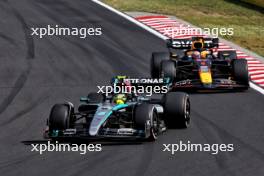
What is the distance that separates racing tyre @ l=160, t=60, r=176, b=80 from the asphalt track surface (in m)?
1.09

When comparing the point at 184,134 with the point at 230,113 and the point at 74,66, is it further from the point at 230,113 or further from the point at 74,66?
the point at 74,66

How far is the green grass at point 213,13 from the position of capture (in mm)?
38406

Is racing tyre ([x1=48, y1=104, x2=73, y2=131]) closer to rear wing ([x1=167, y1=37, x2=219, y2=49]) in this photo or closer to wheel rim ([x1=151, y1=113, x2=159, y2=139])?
wheel rim ([x1=151, y1=113, x2=159, y2=139])

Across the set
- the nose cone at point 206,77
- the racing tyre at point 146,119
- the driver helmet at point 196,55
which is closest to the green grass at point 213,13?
the driver helmet at point 196,55

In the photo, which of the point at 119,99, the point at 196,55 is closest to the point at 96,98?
the point at 119,99

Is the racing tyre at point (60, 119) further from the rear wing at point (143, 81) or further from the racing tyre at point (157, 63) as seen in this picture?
the racing tyre at point (157, 63)

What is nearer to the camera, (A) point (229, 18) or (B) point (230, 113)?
(B) point (230, 113)

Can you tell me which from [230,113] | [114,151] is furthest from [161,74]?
[114,151]

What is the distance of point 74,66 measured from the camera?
29984 millimetres

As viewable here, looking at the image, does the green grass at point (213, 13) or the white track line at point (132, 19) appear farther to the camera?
the green grass at point (213, 13)

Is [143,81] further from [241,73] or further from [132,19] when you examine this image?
[132,19]

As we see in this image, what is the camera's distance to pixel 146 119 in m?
18.3

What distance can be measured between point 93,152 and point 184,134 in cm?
276

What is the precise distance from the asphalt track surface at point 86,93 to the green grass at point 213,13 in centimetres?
227
